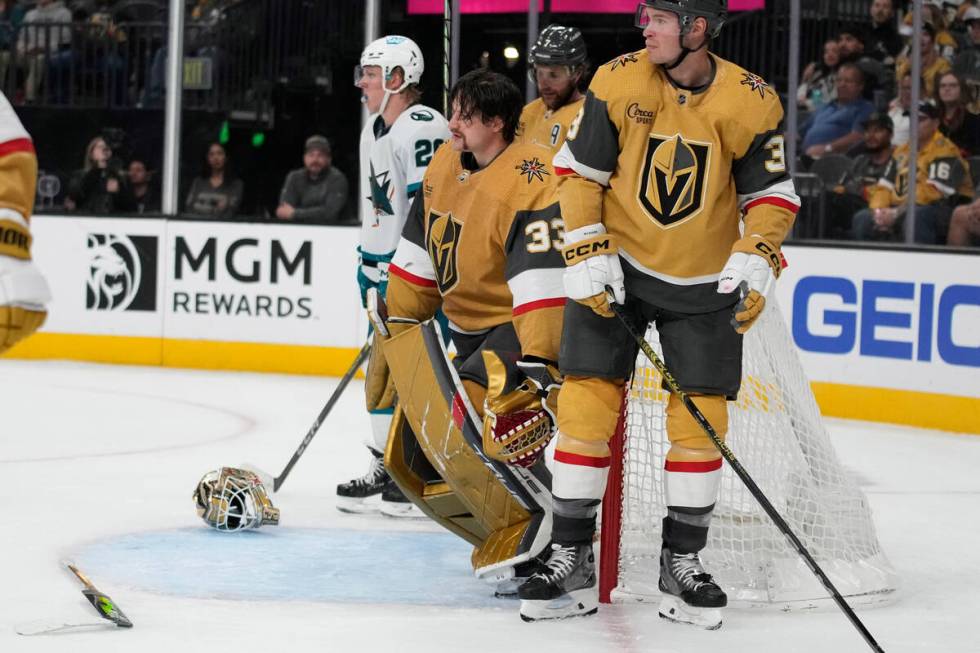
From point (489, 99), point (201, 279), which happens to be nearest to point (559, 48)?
point (489, 99)

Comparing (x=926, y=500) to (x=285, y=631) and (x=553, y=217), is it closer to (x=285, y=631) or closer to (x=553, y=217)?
(x=553, y=217)

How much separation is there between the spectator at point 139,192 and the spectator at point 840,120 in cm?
317

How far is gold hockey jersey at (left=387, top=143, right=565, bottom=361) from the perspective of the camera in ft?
10.4

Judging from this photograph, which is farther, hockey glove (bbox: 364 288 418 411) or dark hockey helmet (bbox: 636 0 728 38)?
hockey glove (bbox: 364 288 418 411)

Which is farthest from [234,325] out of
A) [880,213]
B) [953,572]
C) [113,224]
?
[953,572]

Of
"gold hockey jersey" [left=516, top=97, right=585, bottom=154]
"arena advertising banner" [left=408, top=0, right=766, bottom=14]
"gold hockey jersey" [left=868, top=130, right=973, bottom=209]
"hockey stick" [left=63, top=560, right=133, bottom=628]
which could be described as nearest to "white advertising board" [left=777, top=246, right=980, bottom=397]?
"gold hockey jersey" [left=868, top=130, right=973, bottom=209]

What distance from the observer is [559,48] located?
4105 millimetres

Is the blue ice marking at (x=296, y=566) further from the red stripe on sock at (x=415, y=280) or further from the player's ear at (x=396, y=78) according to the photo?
the player's ear at (x=396, y=78)

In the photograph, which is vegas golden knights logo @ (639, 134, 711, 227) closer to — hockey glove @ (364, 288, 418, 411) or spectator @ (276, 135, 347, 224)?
hockey glove @ (364, 288, 418, 411)

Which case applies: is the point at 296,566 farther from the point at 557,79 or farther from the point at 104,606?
the point at 557,79

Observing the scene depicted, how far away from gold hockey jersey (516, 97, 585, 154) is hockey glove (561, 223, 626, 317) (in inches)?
43.3

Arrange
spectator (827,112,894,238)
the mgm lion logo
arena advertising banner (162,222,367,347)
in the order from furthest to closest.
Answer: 1. the mgm lion logo
2. arena advertising banner (162,222,367,347)
3. spectator (827,112,894,238)

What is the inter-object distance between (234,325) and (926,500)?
3.77m

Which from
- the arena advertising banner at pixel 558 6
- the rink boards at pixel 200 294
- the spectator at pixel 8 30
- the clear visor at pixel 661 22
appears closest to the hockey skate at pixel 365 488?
the clear visor at pixel 661 22
